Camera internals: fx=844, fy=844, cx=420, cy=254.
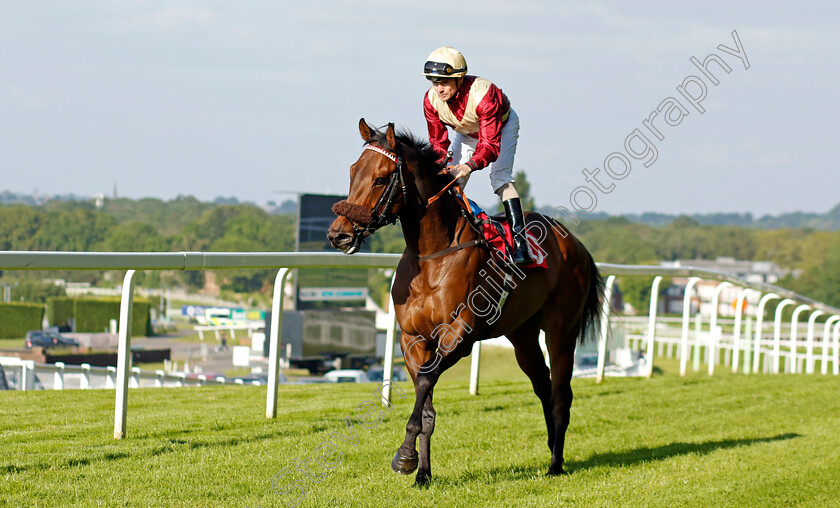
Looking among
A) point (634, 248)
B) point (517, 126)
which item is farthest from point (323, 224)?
point (634, 248)

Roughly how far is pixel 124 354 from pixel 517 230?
7.15ft

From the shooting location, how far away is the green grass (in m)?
3.82

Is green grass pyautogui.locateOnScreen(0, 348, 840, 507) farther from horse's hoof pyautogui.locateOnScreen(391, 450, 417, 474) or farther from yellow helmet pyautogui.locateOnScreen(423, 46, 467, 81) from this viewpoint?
yellow helmet pyautogui.locateOnScreen(423, 46, 467, 81)

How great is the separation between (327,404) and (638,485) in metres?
2.61

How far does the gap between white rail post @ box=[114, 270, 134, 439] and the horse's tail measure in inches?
106

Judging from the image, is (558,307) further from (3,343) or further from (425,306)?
(3,343)

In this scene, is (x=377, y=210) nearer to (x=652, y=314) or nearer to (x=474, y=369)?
(x=474, y=369)

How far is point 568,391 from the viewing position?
497cm

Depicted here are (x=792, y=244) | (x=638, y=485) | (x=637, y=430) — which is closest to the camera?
(x=638, y=485)

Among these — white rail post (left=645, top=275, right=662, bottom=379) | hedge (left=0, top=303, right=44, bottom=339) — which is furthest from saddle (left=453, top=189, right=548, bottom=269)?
hedge (left=0, top=303, right=44, bottom=339)

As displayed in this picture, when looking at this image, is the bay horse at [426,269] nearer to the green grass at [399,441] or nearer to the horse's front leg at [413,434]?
the horse's front leg at [413,434]

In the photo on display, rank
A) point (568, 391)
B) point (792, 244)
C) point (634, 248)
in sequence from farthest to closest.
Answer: point (792, 244) < point (634, 248) < point (568, 391)

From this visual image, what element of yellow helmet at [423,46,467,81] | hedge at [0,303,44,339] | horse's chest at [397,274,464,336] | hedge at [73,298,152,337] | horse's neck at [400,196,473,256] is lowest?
hedge at [73,298,152,337]
